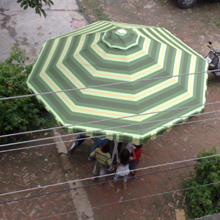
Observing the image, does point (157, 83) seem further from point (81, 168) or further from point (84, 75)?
point (81, 168)

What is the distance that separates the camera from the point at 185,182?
6082 mm

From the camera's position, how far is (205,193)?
5.32 metres

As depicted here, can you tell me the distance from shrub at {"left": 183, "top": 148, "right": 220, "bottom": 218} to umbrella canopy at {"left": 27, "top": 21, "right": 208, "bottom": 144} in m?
1.40

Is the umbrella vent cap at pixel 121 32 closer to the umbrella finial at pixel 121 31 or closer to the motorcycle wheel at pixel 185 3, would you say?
the umbrella finial at pixel 121 31

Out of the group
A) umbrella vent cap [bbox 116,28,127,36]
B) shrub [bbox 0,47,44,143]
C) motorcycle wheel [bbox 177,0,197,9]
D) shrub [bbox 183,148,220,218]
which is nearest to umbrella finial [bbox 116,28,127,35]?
umbrella vent cap [bbox 116,28,127,36]

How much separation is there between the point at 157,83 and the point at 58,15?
22.3 ft

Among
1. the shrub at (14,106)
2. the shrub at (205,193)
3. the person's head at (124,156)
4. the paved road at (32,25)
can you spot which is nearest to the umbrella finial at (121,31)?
the person's head at (124,156)

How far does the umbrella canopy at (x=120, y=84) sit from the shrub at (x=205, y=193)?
1397mm

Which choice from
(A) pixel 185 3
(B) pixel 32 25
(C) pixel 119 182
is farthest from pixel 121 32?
(A) pixel 185 3

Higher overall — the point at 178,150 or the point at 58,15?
the point at 58,15

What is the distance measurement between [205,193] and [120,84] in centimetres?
293

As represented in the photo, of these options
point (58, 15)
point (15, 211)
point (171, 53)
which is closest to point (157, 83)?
point (171, 53)

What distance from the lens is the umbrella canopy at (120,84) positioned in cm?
450

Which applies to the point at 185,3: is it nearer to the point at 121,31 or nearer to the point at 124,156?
the point at 121,31
